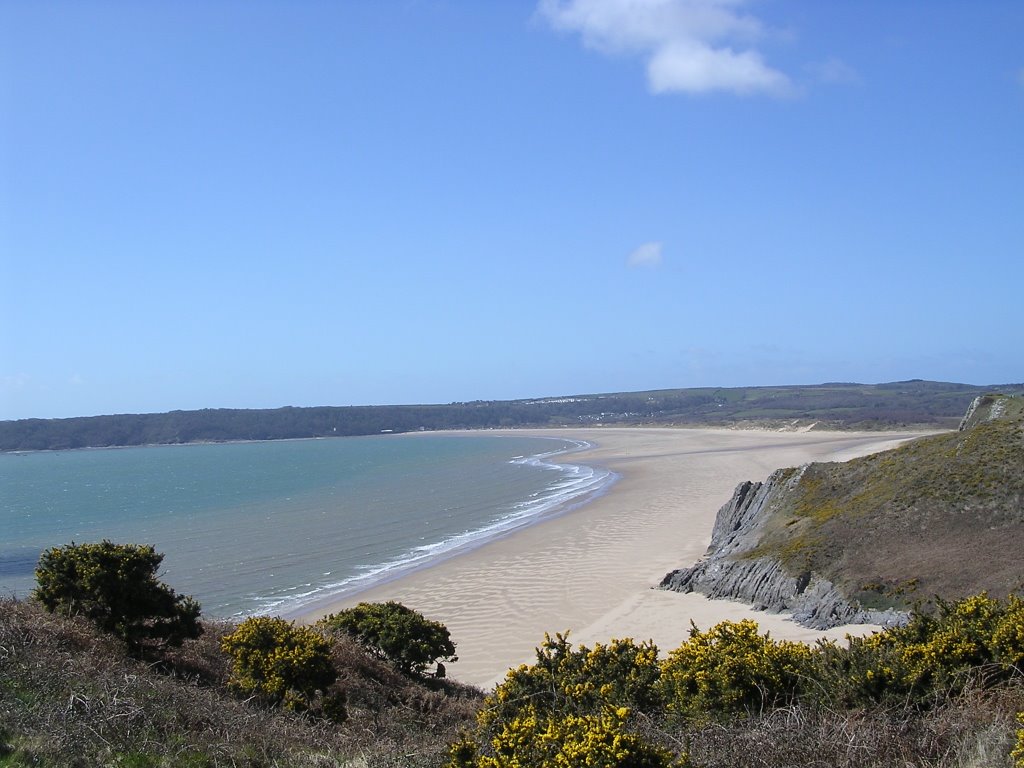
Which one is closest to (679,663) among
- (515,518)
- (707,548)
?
Result: (707,548)

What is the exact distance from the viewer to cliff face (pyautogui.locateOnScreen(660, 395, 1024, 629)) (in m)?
16.9

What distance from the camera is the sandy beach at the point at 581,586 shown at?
1761 cm

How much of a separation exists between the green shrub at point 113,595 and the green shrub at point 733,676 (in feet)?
21.6

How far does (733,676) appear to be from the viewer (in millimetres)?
7305

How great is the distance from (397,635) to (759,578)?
1025 cm

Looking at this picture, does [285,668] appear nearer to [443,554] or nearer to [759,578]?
[759,578]

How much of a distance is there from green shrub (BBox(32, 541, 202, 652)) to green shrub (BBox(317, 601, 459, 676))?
2.60m

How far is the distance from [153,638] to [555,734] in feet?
25.8

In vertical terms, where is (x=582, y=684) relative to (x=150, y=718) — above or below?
below

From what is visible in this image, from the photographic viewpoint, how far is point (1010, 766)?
513 cm

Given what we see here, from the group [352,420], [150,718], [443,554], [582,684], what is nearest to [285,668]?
[150,718]

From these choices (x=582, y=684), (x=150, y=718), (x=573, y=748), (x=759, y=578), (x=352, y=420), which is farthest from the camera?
(x=352, y=420)

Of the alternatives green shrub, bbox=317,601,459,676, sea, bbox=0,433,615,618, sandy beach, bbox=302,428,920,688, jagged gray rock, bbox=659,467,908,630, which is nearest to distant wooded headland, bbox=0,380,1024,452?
sea, bbox=0,433,615,618

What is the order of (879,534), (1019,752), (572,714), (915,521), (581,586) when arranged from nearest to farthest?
(1019,752), (572,714), (879,534), (915,521), (581,586)
